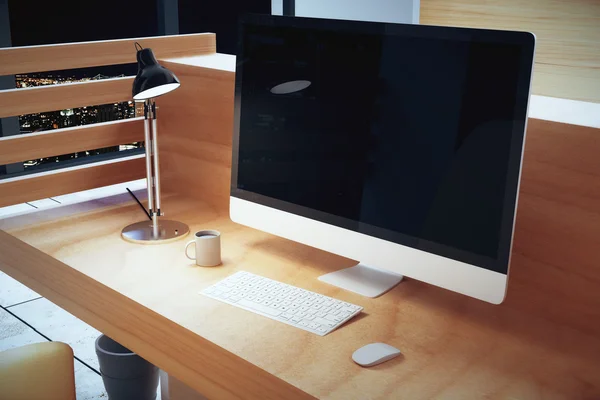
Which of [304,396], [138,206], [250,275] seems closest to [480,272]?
[304,396]

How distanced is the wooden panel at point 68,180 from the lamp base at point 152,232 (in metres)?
0.28

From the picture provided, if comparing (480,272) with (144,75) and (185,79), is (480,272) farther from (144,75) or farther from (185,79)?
(185,79)

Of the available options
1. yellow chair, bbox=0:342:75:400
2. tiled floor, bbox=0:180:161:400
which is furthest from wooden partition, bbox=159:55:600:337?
tiled floor, bbox=0:180:161:400

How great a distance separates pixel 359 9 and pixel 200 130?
305 centimetres

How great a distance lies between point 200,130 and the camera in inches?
81.7

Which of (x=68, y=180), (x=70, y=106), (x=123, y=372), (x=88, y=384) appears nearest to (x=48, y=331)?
(x=88, y=384)

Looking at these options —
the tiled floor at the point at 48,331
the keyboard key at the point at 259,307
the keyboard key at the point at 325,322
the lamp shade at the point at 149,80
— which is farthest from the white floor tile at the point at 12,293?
the keyboard key at the point at 325,322

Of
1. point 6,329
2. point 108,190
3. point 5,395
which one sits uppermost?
point 108,190

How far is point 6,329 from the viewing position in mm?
2867

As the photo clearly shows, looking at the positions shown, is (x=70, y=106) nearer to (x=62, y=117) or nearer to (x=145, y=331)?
(x=145, y=331)

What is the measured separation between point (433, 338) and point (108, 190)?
4.33ft

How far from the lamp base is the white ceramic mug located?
17 centimetres

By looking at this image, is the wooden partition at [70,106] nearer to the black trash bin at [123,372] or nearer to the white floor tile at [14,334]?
the black trash bin at [123,372]

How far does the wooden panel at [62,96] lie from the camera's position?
1906 millimetres
